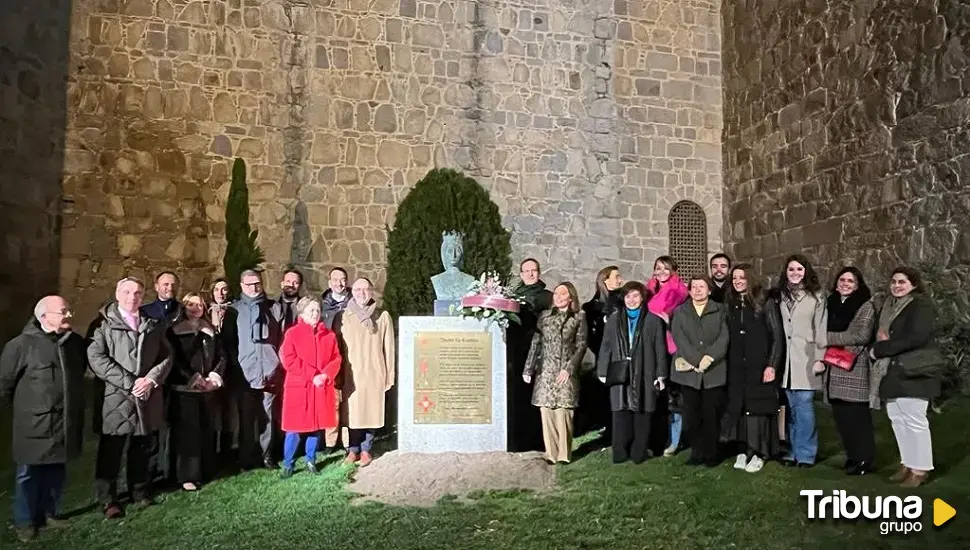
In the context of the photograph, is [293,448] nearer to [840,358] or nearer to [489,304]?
[489,304]

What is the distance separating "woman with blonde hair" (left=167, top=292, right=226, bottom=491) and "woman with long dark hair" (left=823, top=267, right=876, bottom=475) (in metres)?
4.71

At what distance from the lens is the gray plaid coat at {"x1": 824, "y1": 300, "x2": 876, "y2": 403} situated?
613cm

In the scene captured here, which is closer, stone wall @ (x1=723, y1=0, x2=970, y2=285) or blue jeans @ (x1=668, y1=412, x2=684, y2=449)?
blue jeans @ (x1=668, y1=412, x2=684, y2=449)

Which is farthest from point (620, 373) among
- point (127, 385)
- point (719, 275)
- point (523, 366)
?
point (127, 385)

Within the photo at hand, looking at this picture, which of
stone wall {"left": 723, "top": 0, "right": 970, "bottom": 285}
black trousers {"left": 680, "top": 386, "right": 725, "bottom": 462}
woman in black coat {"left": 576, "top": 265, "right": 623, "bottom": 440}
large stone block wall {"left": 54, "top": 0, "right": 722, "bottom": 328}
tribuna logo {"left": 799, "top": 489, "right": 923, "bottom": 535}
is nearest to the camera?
tribuna logo {"left": 799, "top": 489, "right": 923, "bottom": 535}

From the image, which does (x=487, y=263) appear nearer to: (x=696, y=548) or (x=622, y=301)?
(x=622, y=301)

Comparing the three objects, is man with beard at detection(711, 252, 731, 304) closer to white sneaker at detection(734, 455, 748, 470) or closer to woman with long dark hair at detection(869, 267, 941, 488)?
white sneaker at detection(734, 455, 748, 470)

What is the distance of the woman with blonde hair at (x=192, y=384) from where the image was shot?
625 cm

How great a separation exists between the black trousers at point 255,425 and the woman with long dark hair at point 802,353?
4.18 m

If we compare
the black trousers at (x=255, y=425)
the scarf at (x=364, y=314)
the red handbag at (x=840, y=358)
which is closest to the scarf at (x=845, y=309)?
the red handbag at (x=840, y=358)

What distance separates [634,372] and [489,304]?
4.31 feet

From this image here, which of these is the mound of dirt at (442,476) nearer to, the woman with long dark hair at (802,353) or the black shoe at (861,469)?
the woman with long dark hair at (802,353)

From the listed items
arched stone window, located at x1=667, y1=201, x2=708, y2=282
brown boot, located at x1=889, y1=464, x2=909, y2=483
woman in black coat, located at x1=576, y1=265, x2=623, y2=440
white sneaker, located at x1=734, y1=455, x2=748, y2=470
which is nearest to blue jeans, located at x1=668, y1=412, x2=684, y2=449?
white sneaker, located at x1=734, y1=455, x2=748, y2=470

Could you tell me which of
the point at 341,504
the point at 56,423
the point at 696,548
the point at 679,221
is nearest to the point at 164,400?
the point at 56,423
